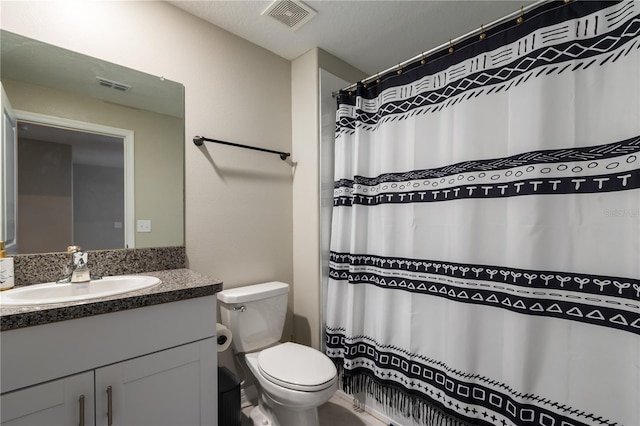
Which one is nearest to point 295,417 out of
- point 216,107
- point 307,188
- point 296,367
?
point 296,367

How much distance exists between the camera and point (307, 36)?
73.7 inches

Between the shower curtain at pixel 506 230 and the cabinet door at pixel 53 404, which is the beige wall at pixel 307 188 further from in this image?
the cabinet door at pixel 53 404

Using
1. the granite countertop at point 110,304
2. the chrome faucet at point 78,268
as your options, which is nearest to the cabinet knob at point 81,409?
the granite countertop at point 110,304

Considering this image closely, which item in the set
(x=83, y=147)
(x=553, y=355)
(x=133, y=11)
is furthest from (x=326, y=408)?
(x=133, y=11)

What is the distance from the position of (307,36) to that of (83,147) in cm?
143

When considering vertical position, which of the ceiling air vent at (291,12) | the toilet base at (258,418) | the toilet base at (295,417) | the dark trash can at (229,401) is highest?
the ceiling air vent at (291,12)

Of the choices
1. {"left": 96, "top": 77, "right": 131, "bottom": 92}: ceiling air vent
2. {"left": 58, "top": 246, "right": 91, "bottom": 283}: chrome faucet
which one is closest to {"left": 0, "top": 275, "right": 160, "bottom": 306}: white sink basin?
{"left": 58, "top": 246, "right": 91, "bottom": 283}: chrome faucet

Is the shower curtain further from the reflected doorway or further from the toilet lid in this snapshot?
the reflected doorway

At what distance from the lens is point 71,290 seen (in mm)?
1208

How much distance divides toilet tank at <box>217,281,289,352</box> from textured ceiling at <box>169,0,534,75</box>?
1.63 m

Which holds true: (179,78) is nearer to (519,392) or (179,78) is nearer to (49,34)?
(49,34)

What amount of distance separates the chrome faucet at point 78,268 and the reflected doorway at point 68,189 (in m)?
0.08

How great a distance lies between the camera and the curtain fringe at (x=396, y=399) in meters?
1.43

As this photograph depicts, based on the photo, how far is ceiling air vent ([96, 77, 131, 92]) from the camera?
4.58 ft
